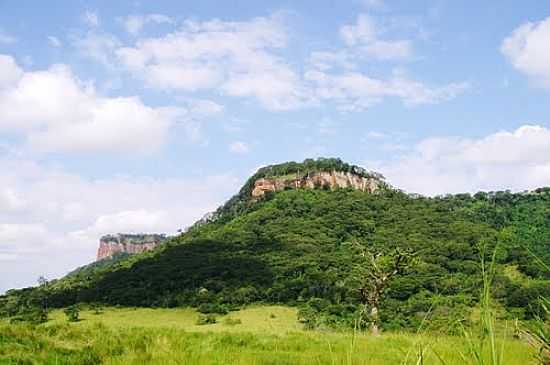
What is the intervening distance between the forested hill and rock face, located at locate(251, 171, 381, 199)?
282 cm

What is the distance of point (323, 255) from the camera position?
78875 mm

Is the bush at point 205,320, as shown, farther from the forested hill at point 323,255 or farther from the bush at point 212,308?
the forested hill at point 323,255

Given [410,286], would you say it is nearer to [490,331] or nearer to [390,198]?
[390,198]

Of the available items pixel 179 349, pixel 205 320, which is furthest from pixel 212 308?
pixel 179 349

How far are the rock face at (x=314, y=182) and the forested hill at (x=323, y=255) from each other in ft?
9.25

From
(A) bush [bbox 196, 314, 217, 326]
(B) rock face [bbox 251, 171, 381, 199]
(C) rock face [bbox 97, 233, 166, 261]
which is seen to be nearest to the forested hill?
(B) rock face [bbox 251, 171, 381, 199]

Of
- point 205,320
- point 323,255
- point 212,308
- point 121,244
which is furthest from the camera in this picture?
point 121,244

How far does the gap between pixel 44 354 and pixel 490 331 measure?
276 inches

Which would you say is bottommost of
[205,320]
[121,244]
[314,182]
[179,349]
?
[205,320]

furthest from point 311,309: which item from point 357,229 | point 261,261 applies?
point 357,229

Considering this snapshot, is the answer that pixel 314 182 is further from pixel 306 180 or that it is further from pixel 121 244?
pixel 121 244

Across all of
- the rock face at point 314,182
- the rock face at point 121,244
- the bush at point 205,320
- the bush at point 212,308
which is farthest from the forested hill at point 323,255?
the rock face at point 121,244

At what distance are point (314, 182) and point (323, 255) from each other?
36.6m

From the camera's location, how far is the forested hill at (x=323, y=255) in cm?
5991
